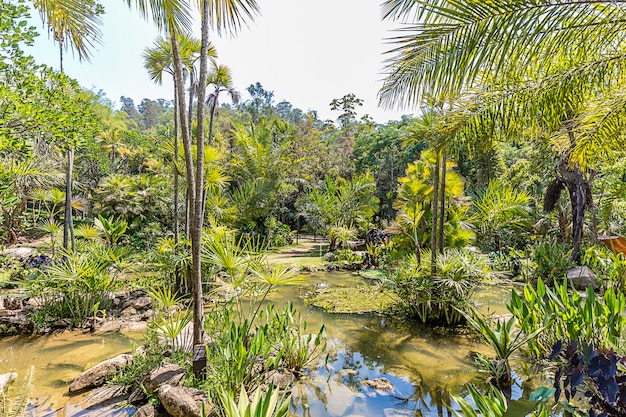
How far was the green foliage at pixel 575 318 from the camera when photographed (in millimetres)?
3029

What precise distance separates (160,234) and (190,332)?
30.2 feet

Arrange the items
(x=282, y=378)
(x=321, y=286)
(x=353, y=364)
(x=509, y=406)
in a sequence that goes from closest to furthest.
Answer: (x=509, y=406), (x=282, y=378), (x=353, y=364), (x=321, y=286)

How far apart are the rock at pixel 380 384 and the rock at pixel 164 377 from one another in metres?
1.93

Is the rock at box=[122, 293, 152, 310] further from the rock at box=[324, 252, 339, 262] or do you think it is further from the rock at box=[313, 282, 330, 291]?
the rock at box=[324, 252, 339, 262]

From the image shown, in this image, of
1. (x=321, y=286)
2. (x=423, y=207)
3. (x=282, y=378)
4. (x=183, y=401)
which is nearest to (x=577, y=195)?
(x=423, y=207)

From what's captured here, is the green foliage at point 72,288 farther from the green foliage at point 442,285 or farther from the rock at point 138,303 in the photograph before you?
the green foliage at point 442,285

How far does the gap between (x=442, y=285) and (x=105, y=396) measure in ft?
14.0

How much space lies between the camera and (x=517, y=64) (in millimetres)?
3207

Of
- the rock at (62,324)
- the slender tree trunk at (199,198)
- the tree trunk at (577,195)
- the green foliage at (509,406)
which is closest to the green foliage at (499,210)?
the tree trunk at (577,195)

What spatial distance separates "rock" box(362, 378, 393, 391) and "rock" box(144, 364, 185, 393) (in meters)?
1.93

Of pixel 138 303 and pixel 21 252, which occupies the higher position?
pixel 21 252

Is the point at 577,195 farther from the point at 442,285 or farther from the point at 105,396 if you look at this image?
the point at 105,396

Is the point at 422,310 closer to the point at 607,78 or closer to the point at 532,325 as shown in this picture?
the point at 532,325

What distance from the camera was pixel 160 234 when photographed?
505 inches
